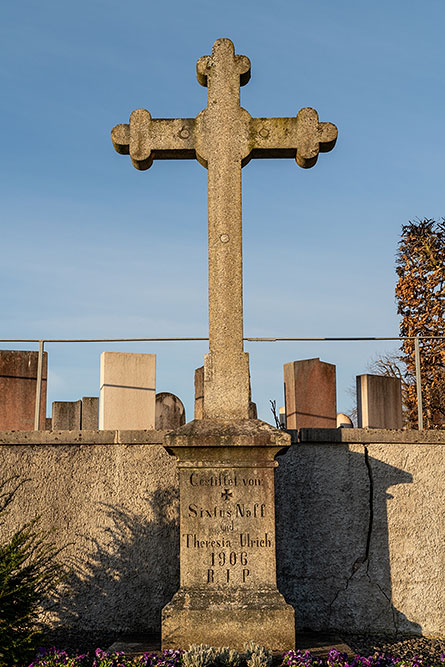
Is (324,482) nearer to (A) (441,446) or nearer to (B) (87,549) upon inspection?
(A) (441,446)

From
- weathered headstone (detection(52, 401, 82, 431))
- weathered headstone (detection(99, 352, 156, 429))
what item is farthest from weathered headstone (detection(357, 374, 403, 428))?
weathered headstone (detection(52, 401, 82, 431))

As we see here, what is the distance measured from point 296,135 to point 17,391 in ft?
12.9

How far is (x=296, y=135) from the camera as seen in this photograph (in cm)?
625

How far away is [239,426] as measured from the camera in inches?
222

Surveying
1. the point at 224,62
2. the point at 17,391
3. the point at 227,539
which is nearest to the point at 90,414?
the point at 17,391

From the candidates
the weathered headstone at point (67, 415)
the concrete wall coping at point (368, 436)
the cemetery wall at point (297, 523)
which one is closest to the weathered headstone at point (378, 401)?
the concrete wall coping at point (368, 436)

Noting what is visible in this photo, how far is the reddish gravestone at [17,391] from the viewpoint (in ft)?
24.9

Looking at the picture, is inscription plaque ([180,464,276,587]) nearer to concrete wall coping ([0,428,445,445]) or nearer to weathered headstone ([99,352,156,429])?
concrete wall coping ([0,428,445,445])

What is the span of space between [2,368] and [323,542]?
12.5 ft

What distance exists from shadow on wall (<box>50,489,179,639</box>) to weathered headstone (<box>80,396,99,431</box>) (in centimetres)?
261

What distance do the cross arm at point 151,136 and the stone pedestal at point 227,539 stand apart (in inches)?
94.4

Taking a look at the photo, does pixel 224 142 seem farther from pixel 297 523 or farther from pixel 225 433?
pixel 297 523

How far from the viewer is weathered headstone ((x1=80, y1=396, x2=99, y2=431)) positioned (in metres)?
9.52

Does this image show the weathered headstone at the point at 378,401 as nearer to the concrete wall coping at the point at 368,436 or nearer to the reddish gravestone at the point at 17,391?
the concrete wall coping at the point at 368,436
